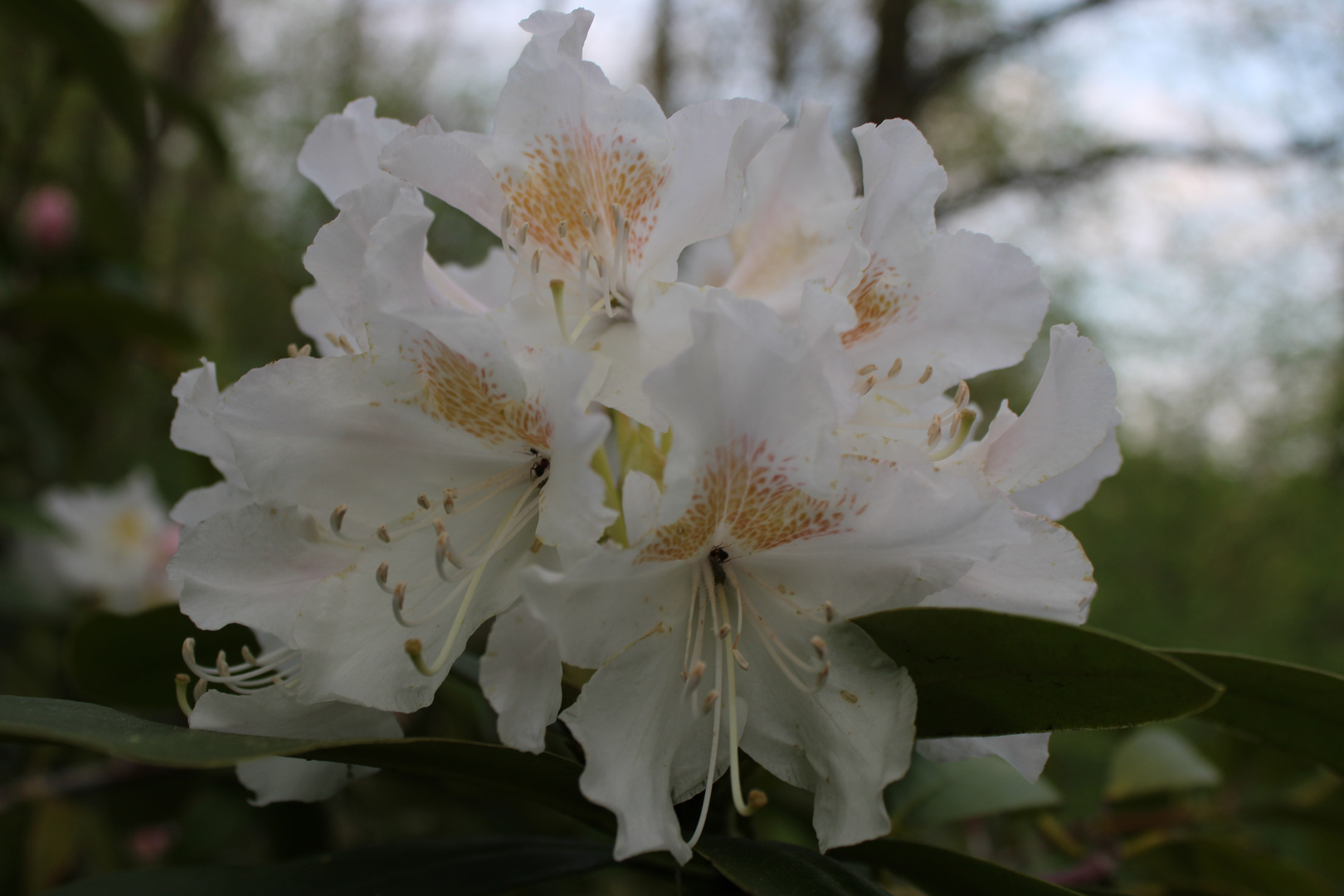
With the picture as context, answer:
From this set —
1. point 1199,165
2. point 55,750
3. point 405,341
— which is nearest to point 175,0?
point 55,750

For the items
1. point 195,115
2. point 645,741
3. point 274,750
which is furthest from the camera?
point 195,115

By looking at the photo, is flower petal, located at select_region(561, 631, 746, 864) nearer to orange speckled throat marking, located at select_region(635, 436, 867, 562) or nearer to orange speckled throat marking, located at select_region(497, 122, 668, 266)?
orange speckled throat marking, located at select_region(635, 436, 867, 562)

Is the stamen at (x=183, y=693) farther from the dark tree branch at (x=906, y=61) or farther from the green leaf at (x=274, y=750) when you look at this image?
the dark tree branch at (x=906, y=61)

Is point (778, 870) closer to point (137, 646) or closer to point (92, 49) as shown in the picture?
point (137, 646)

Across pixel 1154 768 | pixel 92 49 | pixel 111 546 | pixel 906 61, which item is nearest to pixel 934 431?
pixel 1154 768

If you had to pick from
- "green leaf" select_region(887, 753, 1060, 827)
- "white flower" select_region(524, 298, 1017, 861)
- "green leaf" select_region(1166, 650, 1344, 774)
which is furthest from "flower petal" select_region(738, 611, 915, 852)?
"green leaf" select_region(887, 753, 1060, 827)
